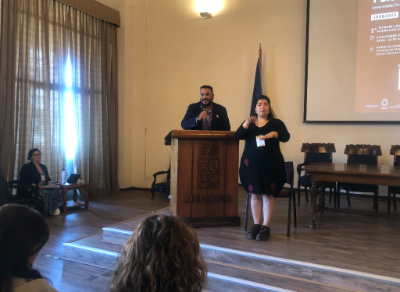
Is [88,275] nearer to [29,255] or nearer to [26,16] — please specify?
[29,255]

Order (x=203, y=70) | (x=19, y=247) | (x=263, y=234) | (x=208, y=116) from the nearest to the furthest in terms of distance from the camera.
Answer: (x=19, y=247) < (x=263, y=234) < (x=208, y=116) < (x=203, y=70)

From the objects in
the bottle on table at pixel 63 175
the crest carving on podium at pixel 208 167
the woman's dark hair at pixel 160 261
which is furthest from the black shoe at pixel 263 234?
the bottle on table at pixel 63 175

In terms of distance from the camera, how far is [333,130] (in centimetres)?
596

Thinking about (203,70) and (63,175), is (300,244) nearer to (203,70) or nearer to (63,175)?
(63,175)

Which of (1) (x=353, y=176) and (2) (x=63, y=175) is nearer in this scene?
(1) (x=353, y=176)

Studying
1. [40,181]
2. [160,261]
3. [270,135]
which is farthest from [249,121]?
[40,181]

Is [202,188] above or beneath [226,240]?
above

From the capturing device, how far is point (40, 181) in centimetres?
520

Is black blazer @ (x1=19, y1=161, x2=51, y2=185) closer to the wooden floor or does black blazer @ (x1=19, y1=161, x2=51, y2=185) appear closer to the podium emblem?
the wooden floor

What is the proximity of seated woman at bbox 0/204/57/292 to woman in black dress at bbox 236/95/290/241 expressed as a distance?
7.63ft

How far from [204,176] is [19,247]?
247cm

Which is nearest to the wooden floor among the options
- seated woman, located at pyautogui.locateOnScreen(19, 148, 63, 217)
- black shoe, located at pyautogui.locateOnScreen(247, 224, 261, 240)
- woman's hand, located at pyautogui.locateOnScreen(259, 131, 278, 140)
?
black shoe, located at pyautogui.locateOnScreen(247, 224, 261, 240)

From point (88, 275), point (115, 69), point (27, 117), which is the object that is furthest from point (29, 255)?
point (115, 69)

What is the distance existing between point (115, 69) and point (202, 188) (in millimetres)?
4531
